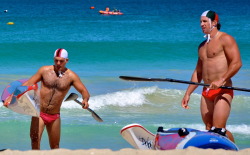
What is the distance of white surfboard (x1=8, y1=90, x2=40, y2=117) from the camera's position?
21.7 ft

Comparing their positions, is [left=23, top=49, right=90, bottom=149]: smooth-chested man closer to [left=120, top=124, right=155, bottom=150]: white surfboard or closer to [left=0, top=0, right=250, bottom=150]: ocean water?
[left=120, top=124, right=155, bottom=150]: white surfboard

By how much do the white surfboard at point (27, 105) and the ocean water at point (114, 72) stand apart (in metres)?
2.37

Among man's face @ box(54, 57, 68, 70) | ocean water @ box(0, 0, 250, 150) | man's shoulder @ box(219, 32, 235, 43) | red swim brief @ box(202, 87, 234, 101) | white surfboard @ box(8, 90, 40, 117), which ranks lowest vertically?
ocean water @ box(0, 0, 250, 150)

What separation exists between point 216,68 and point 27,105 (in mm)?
2189

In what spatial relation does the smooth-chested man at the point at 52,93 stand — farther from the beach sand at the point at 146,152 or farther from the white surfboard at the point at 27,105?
the beach sand at the point at 146,152

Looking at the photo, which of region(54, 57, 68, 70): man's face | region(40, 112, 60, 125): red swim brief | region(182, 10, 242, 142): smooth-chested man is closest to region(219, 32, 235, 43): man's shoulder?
region(182, 10, 242, 142): smooth-chested man

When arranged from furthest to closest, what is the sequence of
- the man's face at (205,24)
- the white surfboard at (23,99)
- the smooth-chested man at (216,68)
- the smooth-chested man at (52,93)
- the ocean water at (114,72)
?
the ocean water at (114,72) → the smooth-chested man at (52,93) → the white surfboard at (23,99) → the man's face at (205,24) → the smooth-chested man at (216,68)

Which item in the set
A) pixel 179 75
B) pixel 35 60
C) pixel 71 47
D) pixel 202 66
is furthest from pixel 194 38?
pixel 202 66

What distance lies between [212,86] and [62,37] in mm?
25117

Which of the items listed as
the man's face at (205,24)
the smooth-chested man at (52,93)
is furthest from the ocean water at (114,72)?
the man's face at (205,24)

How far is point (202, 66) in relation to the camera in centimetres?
658

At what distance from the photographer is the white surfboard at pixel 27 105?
6.62 metres

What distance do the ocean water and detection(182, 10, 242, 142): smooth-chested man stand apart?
2.88 meters

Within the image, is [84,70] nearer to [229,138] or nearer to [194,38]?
[194,38]
